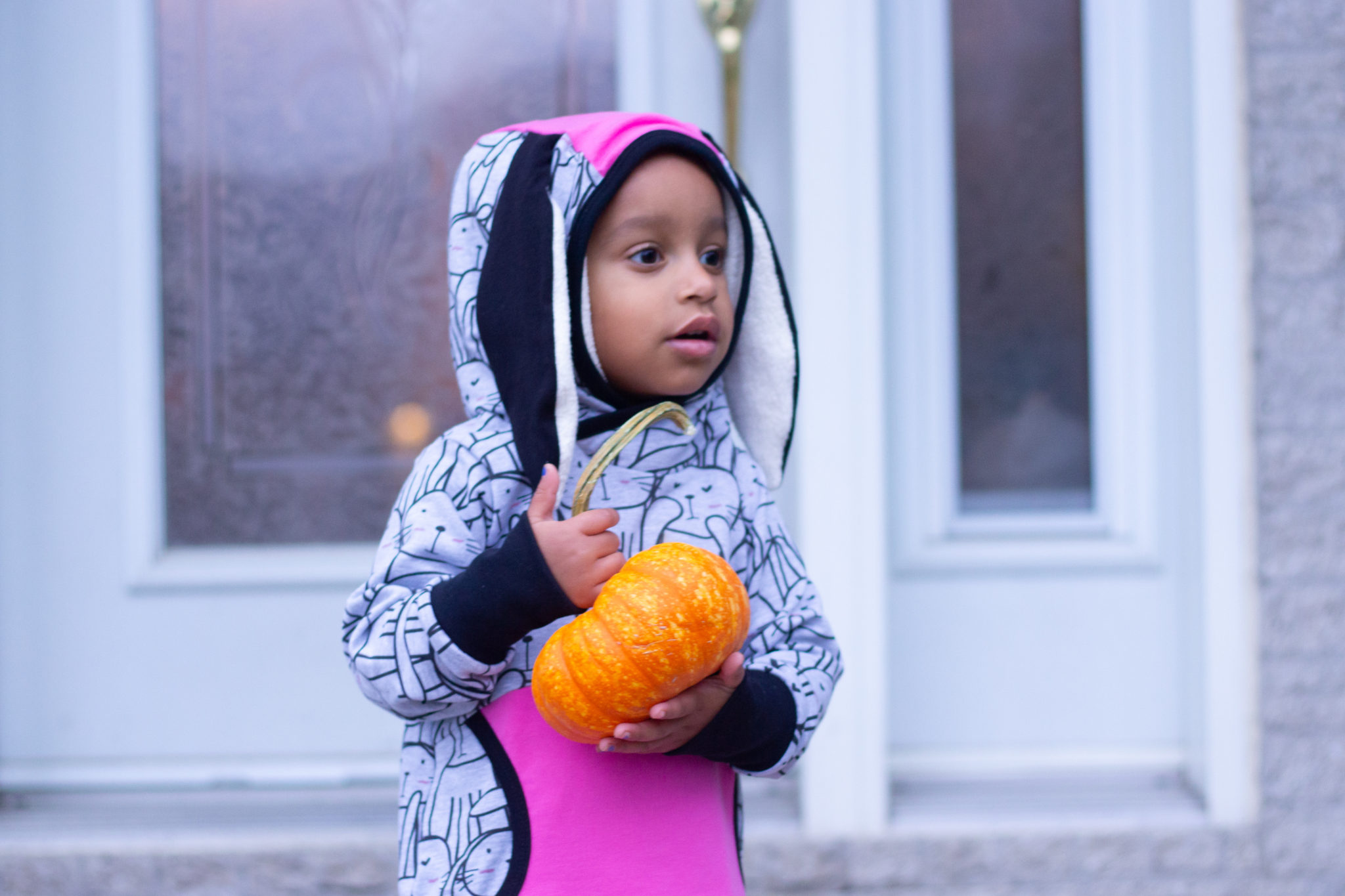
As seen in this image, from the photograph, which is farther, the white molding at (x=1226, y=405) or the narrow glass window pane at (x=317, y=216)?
the narrow glass window pane at (x=317, y=216)

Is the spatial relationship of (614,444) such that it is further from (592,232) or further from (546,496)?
(592,232)

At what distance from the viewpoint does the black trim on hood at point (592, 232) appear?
1.08m

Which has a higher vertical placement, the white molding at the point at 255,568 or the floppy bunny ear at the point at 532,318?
the floppy bunny ear at the point at 532,318

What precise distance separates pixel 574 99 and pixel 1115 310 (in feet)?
4.39

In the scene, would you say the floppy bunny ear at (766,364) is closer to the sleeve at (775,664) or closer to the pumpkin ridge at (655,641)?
the sleeve at (775,664)

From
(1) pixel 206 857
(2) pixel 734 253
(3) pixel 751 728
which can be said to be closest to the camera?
(3) pixel 751 728

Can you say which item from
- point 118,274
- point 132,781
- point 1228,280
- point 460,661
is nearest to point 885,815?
point 1228,280

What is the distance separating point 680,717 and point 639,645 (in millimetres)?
111

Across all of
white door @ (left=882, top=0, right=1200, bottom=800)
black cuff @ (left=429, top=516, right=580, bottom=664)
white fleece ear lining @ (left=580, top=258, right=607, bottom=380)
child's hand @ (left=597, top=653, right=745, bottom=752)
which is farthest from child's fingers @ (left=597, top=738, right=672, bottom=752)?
white door @ (left=882, top=0, right=1200, bottom=800)

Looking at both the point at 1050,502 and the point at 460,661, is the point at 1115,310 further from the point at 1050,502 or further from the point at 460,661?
the point at 460,661

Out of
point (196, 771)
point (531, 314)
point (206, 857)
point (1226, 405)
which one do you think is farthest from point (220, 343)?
point (1226, 405)

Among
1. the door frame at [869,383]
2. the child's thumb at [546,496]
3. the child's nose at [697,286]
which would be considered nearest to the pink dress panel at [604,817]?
the child's thumb at [546,496]

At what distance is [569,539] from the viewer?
946 mm

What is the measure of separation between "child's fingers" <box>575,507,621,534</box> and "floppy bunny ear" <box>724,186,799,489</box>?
0.36 m
